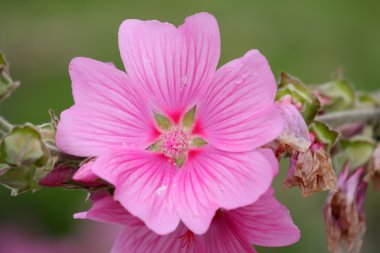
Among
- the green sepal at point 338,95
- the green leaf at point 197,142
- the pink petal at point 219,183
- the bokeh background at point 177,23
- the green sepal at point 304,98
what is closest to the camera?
the pink petal at point 219,183

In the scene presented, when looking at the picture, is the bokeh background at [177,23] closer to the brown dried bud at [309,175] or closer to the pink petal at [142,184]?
the brown dried bud at [309,175]

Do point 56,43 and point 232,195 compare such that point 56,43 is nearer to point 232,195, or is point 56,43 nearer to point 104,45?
point 104,45

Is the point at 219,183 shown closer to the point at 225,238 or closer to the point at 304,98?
the point at 225,238

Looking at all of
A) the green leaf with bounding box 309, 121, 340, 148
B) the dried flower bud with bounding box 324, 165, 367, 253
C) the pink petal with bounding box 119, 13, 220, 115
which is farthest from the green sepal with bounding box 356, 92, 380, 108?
the pink petal with bounding box 119, 13, 220, 115

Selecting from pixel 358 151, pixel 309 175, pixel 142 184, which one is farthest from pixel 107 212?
pixel 358 151

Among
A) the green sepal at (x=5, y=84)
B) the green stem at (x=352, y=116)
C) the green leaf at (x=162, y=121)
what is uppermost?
the green sepal at (x=5, y=84)

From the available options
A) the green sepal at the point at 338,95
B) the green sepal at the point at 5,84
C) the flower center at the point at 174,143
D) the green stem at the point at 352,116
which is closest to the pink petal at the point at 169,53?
the flower center at the point at 174,143
